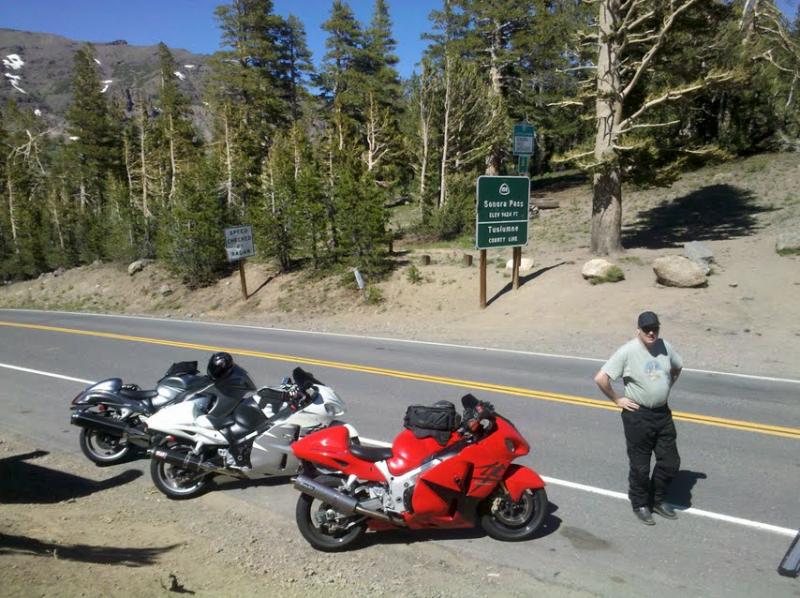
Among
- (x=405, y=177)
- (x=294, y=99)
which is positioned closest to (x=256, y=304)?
(x=405, y=177)

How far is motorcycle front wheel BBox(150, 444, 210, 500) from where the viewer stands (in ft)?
19.7

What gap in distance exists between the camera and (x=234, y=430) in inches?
234

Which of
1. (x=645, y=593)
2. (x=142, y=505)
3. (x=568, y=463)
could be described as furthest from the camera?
(x=568, y=463)

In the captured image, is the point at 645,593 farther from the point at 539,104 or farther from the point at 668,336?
the point at 539,104

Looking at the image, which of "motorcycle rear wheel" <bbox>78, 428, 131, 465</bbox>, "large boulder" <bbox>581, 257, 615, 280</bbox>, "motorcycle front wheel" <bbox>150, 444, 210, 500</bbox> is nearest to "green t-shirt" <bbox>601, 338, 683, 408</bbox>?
"motorcycle front wheel" <bbox>150, 444, 210, 500</bbox>

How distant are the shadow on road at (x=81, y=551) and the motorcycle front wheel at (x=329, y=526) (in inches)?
44.2

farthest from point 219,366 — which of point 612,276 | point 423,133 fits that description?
point 423,133

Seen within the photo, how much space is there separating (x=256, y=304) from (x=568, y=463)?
1908 centimetres

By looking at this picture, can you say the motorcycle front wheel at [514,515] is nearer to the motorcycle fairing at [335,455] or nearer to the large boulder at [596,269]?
the motorcycle fairing at [335,455]

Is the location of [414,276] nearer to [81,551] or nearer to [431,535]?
[431,535]

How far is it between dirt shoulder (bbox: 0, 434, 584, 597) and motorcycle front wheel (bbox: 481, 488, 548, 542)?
41cm

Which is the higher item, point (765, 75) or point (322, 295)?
point (765, 75)

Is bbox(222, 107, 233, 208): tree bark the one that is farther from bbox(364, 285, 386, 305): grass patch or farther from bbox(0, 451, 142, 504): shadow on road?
bbox(0, 451, 142, 504): shadow on road

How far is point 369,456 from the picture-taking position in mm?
4828
